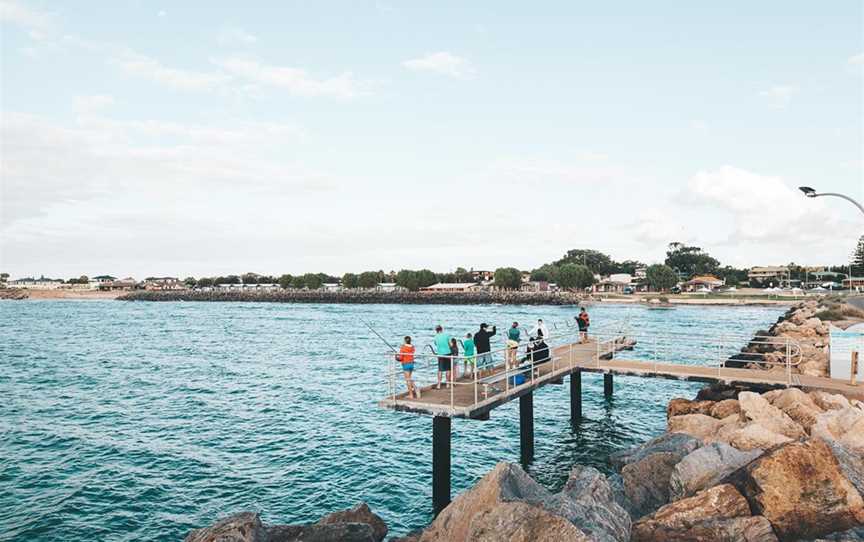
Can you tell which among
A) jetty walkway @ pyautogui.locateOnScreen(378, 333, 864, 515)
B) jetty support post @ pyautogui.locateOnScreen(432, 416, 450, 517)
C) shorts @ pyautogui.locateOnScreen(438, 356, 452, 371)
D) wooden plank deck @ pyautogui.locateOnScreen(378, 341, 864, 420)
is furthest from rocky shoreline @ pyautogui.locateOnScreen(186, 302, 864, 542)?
shorts @ pyautogui.locateOnScreen(438, 356, 452, 371)

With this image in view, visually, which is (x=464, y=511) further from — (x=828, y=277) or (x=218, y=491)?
(x=828, y=277)

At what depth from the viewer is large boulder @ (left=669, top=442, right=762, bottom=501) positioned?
11.0 metres

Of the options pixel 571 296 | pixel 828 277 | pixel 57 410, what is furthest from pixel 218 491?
pixel 828 277

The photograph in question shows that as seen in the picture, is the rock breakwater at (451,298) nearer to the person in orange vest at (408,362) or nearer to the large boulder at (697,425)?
the large boulder at (697,425)

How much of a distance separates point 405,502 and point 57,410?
21.7 metres

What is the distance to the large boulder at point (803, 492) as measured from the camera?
29.3 ft

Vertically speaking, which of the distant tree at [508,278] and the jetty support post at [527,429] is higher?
the distant tree at [508,278]

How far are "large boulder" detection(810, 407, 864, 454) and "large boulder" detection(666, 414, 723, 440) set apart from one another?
2488 millimetres

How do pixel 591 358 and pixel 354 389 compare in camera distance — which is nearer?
pixel 591 358

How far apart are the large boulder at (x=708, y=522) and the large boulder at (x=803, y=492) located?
0.29m

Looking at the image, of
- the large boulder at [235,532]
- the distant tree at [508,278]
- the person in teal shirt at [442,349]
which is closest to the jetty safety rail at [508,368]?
the person in teal shirt at [442,349]

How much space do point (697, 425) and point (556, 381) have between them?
5082mm

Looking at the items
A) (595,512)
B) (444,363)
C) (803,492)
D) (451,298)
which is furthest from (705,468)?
(451,298)

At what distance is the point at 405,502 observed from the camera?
17.2m
